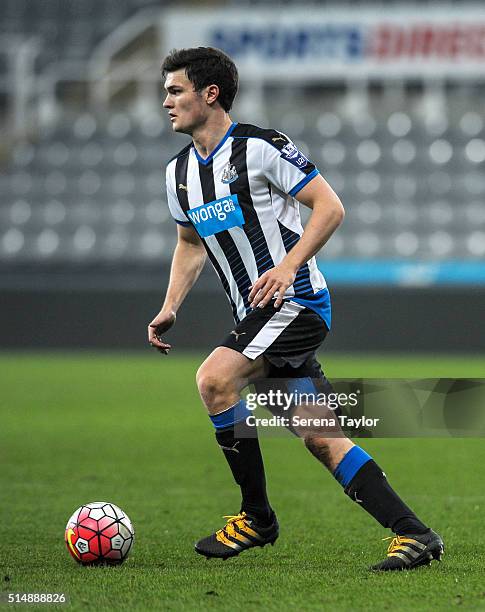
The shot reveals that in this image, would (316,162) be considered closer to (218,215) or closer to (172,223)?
(172,223)

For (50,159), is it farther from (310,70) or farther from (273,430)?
(273,430)

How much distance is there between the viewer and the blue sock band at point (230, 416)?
14.6 feet

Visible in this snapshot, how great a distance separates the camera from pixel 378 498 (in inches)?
171

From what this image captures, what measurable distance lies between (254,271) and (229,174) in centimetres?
38

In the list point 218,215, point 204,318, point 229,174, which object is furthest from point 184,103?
point 204,318

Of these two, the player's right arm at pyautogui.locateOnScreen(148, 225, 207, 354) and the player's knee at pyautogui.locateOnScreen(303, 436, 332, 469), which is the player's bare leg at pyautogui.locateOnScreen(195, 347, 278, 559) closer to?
the player's knee at pyautogui.locateOnScreen(303, 436, 332, 469)

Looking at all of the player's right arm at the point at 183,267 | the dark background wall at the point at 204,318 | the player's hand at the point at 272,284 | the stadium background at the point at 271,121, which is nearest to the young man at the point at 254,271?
the player's hand at the point at 272,284

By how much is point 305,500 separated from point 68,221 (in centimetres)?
1500

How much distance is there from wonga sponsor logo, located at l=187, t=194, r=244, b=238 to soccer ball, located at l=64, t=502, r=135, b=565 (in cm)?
117

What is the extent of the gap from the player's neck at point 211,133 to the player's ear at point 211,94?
2.7 inches

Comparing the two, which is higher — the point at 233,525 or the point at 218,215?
the point at 218,215

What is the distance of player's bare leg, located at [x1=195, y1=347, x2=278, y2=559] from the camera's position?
4379 mm

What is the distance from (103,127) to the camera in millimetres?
21984

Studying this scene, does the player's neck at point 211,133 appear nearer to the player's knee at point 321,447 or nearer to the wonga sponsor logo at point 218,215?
the wonga sponsor logo at point 218,215
